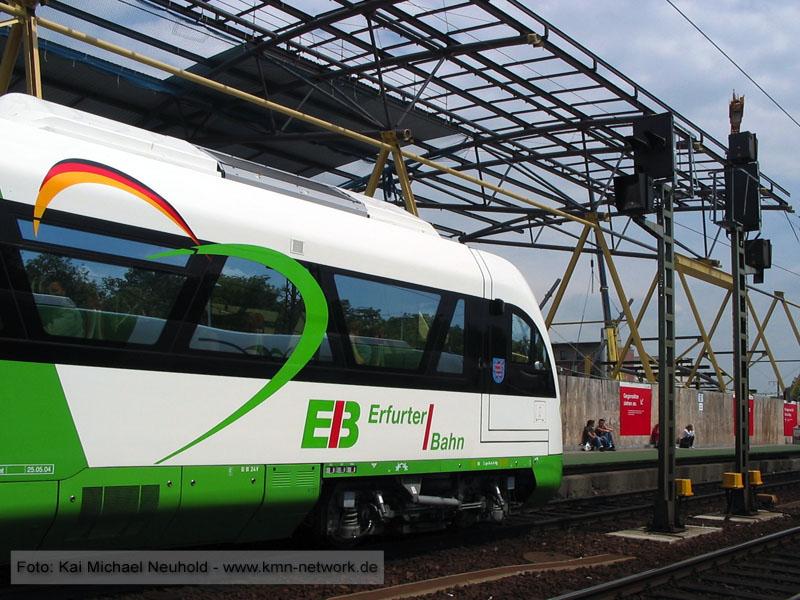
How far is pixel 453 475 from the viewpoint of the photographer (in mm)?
9625

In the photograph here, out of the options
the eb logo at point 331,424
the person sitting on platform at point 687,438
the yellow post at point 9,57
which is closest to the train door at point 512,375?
the eb logo at point 331,424

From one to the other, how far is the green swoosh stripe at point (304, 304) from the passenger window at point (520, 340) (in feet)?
9.94

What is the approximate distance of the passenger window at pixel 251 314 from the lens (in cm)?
715

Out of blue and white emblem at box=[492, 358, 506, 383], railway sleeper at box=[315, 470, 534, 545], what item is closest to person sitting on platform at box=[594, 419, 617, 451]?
railway sleeper at box=[315, 470, 534, 545]

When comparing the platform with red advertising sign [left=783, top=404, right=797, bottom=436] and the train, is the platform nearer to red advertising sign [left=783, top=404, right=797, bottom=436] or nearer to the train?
the train

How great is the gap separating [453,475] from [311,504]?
2282 mm

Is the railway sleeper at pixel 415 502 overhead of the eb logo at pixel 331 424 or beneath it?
beneath

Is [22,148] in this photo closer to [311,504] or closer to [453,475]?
[311,504]

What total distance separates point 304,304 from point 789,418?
138 feet

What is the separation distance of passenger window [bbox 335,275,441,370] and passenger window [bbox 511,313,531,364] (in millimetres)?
1475

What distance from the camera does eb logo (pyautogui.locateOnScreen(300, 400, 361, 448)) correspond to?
25.3ft

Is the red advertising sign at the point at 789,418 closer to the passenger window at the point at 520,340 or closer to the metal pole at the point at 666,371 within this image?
the metal pole at the point at 666,371

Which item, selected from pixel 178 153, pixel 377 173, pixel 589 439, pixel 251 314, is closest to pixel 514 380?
pixel 251 314

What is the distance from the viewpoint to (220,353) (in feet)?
23.4
